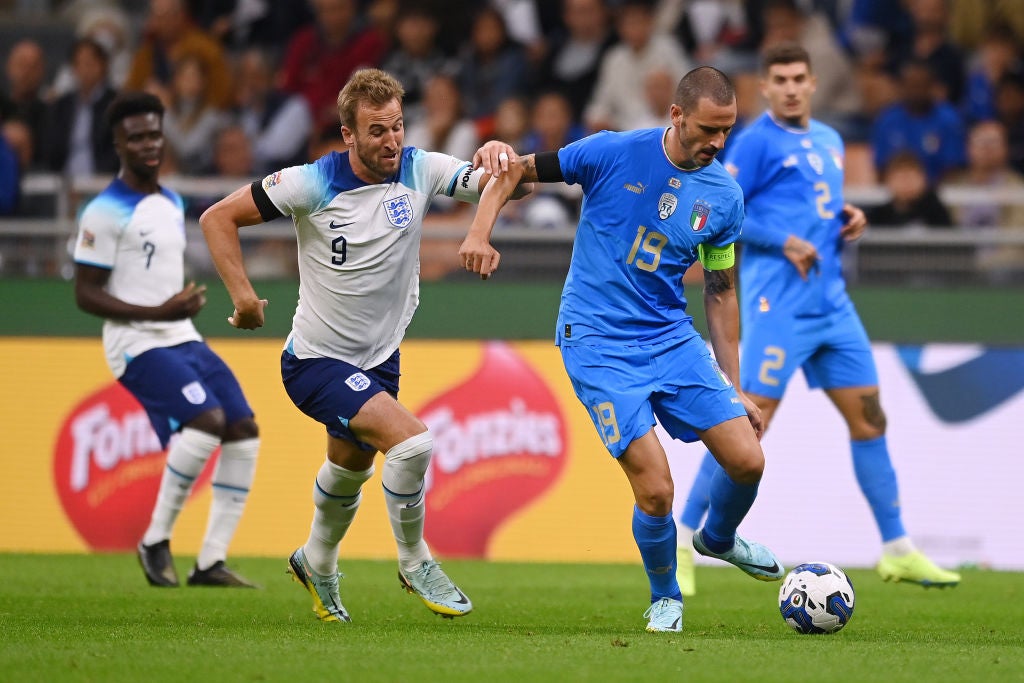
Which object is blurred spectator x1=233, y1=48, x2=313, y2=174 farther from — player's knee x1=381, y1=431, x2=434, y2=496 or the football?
the football

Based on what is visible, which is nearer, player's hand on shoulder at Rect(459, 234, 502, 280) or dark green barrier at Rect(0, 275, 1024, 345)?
player's hand on shoulder at Rect(459, 234, 502, 280)

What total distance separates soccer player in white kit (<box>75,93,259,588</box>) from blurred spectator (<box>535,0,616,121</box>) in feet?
19.8

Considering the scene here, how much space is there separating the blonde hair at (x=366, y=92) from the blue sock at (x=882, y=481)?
3857 mm

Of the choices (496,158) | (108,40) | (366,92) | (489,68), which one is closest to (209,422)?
(366,92)

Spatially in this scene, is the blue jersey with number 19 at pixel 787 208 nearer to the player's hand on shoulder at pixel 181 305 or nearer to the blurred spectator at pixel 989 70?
A: the player's hand on shoulder at pixel 181 305

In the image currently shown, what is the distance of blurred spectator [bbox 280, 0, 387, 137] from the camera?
51.0 feet

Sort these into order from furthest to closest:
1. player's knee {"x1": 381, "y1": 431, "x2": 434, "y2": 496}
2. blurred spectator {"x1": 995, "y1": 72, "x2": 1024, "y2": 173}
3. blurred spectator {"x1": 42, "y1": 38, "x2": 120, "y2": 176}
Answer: blurred spectator {"x1": 42, "y1": 38, "x2": 120, "y2": 176} → blurred spectator {"x1": 995, "y1": 72, "x2": 1024, "y2": 173} → player's knee {"x1": 381, "y1": 431, "x2": 434, "y2": 496}

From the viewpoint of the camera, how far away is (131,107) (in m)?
9.53

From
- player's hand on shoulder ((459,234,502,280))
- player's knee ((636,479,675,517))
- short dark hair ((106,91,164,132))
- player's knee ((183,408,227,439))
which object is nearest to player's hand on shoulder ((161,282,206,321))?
player's knee ((183,408,227,439))

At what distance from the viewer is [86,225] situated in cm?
952

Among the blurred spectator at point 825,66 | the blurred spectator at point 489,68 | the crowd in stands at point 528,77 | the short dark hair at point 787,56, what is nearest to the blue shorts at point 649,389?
the short dark hair at point 787,56

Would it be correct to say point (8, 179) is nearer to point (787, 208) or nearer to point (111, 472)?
point (111, 472)

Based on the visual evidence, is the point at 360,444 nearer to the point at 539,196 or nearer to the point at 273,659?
the point at 273,659

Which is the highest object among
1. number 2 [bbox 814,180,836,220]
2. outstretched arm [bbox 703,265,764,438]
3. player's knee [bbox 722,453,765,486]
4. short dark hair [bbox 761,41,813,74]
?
short dark hair [bbox 761,41,813,74]
